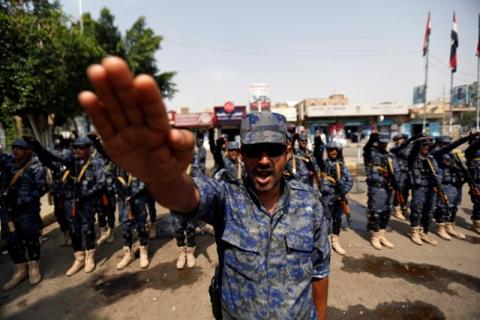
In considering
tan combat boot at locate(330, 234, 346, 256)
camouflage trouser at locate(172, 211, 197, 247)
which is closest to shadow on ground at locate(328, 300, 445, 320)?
tan combat boot at locate(330, 234, 346, 256)

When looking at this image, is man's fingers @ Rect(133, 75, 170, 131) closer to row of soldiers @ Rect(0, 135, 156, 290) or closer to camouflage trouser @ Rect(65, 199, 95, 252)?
row of soldiers @ Rect(0, 135, 156, 290)

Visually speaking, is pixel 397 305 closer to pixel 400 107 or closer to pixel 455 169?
pixel 455 169

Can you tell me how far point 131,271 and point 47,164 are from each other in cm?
235

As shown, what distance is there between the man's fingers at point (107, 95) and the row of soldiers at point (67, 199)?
3889mm

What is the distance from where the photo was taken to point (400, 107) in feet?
96.1

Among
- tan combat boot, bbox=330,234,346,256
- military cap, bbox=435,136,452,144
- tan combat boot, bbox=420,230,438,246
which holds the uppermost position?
military cap, bbox=435,136,452,144

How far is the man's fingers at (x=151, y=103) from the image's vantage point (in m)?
0.67

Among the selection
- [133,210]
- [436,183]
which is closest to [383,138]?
[436,183]

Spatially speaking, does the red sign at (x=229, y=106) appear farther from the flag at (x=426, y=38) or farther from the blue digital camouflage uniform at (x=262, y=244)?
the blue digital camouflage uniform at (x=262, y=244)

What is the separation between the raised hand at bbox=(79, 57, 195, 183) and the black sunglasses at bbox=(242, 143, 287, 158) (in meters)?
0.56

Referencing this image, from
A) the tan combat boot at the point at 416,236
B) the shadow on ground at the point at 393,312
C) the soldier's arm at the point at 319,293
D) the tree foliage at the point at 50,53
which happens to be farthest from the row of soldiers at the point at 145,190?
the tree foliage at the point at 50,53

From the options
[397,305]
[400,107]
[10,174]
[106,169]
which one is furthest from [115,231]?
[400,107]

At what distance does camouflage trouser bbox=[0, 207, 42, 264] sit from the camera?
12.7 ft

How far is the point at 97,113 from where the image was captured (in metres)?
0.73
